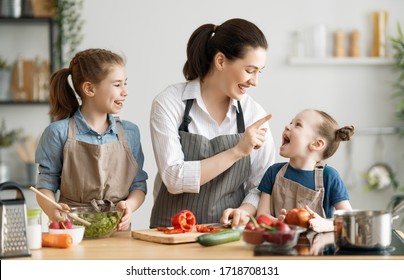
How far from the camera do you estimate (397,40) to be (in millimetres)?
5402

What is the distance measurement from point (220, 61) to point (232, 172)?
17.7 inches

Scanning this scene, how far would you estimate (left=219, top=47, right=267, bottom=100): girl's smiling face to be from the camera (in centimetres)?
Result: 291

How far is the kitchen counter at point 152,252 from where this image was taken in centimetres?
219

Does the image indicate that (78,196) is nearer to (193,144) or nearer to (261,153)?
(193,144)

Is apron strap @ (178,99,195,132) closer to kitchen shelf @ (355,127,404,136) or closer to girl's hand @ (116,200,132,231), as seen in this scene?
girl's hand @ (116,200,132,231)

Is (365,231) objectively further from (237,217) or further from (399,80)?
(399,80)

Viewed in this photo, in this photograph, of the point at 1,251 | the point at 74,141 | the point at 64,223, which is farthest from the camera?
the point at 74,141

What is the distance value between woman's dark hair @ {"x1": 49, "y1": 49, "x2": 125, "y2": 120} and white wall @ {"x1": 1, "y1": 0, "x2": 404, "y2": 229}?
245 centimetres

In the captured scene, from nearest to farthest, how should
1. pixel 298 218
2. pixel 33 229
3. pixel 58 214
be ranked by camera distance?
pixel 33 229 → pixel 298 218 → pixel 58 214

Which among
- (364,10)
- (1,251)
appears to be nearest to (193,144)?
(1,251)

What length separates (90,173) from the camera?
297 centimetres

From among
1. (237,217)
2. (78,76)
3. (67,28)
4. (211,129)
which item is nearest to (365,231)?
(237,217)

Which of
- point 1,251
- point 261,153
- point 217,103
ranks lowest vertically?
point 1,251

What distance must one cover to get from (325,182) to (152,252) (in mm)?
812
